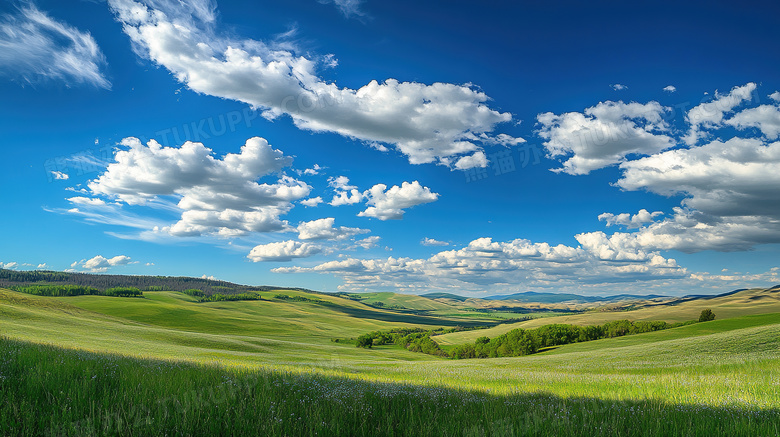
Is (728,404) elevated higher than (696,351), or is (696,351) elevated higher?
(728,404)

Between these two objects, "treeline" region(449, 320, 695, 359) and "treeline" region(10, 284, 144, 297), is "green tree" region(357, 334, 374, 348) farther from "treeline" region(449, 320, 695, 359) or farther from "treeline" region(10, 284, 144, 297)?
"treeline" region(10, 284, 144, 297)

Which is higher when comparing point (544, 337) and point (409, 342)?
point (544, 337)

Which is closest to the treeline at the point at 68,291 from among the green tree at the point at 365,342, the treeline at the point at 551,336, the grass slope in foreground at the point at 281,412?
the green tree at the point at 365,342

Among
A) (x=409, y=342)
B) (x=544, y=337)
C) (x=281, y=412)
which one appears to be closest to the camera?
(x=281, y=412)

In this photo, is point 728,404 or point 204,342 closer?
point 728,404

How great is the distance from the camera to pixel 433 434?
3875 millimetres

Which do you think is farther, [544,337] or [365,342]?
[365,342]

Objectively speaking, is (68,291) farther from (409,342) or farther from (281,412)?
(281,412)

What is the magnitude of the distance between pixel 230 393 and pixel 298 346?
2921 inches

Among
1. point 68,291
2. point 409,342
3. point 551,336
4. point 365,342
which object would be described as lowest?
point 409,342

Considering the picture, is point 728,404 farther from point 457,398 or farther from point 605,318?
point 605,318

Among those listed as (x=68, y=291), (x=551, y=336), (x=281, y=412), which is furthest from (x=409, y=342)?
(x=68, y=291)

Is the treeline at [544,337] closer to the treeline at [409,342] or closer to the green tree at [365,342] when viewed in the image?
the treeline at [409,342]

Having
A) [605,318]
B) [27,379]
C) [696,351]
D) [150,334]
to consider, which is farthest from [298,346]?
[605,318]
